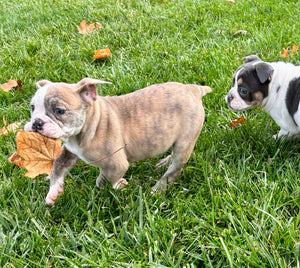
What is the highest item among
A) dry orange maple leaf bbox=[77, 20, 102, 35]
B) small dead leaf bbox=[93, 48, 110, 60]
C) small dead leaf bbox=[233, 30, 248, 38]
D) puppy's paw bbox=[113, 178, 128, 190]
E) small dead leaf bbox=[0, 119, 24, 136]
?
dry orange maple leaf bbox=[77, 20, 102, 35]

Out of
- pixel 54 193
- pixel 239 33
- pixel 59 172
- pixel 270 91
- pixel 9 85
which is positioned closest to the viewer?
pixel 54 193

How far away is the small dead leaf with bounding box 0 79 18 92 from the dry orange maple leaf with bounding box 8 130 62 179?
6.52 feet

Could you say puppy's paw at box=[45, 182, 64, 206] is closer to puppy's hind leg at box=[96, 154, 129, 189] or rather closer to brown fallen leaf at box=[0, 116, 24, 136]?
puppy's hind leg at box=[96, 154, 129, 189]

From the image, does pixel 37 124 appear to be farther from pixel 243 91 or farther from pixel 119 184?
pixel 243 91

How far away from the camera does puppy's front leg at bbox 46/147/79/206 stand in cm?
314

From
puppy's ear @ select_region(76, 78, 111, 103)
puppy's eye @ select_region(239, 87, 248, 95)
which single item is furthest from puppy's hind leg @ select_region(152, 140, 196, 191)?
puppy's eye @ select_region(239, 87, 248, 95)

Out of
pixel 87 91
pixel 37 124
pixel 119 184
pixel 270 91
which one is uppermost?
pixel 87 91

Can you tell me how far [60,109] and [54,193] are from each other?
2.89 feet

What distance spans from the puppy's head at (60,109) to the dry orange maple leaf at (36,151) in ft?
0.66

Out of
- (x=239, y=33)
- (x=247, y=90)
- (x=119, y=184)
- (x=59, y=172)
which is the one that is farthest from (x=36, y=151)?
(x=239, y=33)

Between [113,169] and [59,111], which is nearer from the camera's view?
[59,111]

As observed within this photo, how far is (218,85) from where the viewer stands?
4.56m

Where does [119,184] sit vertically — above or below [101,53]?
below

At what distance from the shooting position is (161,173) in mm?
3678
